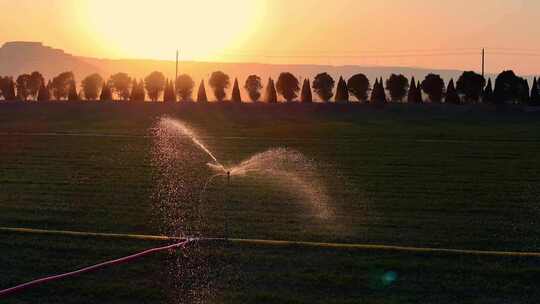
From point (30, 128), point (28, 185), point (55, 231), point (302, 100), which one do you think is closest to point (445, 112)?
point (302, 100)

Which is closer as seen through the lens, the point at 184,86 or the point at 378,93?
the point at 378,93

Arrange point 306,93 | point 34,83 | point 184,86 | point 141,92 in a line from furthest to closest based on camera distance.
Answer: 1. point 34,83
2. point 184,86
3. point 141,92
4. point 306,93

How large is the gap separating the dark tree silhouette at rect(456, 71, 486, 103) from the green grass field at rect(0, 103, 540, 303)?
39.8 metres

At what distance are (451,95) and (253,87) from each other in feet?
79.6

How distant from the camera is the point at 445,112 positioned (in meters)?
64.7

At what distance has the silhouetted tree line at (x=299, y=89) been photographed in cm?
7138

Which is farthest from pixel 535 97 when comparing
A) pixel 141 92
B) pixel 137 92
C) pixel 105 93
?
pixel 105 93

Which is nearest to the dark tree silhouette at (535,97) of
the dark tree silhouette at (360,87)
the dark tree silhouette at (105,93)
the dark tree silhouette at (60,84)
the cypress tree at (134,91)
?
the dark tree silhouette at (360,87)

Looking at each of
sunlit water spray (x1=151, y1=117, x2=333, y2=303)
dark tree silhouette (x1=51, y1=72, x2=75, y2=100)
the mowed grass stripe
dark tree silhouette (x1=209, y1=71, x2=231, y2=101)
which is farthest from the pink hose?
dark tree silhouette (x1=51, y1=72, x2=75, y2=100)

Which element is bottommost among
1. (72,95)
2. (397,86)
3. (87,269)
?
(87,269)

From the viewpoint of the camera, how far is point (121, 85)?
270 ft

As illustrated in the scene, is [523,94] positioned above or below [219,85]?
below

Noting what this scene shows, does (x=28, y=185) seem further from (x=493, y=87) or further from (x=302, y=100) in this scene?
(x=493, y=87)

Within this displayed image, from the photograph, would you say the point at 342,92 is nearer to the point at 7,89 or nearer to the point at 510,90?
the point at 510,90
